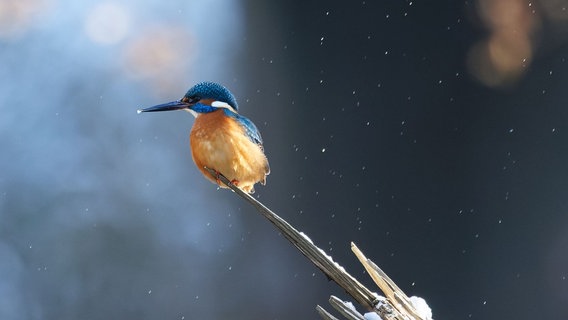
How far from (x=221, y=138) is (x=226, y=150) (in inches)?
0.6

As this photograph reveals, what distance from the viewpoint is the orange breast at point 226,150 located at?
2.28ft

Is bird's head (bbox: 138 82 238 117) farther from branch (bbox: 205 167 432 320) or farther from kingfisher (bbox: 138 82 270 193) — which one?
branch (bbox: 205 167 432 320)

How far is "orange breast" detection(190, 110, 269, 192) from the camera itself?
2.28 feet

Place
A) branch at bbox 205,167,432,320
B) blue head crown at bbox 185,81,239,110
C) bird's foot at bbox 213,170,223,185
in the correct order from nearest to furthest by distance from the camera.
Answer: branch at bbox 205,167,432,320, bird's foot at bbox 213,170,223,185, blue head crown at bbox 185,81,239,110

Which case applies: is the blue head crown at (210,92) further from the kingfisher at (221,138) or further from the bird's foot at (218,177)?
the bird's foot at (218,177)

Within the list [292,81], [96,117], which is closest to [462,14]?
[292,81]

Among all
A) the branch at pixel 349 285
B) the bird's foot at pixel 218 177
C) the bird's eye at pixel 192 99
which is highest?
the branch at pixel 349 285

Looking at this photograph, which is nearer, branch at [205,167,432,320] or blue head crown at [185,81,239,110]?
branch at [205,167,432,320]

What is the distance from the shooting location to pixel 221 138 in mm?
712

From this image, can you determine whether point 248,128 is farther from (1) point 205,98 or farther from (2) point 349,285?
(2) point 349,285

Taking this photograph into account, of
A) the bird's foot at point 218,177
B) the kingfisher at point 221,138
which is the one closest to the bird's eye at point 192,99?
the kingfisher at point 221,138

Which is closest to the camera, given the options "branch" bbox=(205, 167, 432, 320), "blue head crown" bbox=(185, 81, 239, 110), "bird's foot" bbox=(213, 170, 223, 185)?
"branch" bbox=(205, 167, 432, 320)

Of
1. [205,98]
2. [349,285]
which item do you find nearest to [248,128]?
[205,98]

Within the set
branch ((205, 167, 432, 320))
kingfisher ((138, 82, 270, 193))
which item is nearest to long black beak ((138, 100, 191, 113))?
kingfisher ((138, 82, 270, 193))
